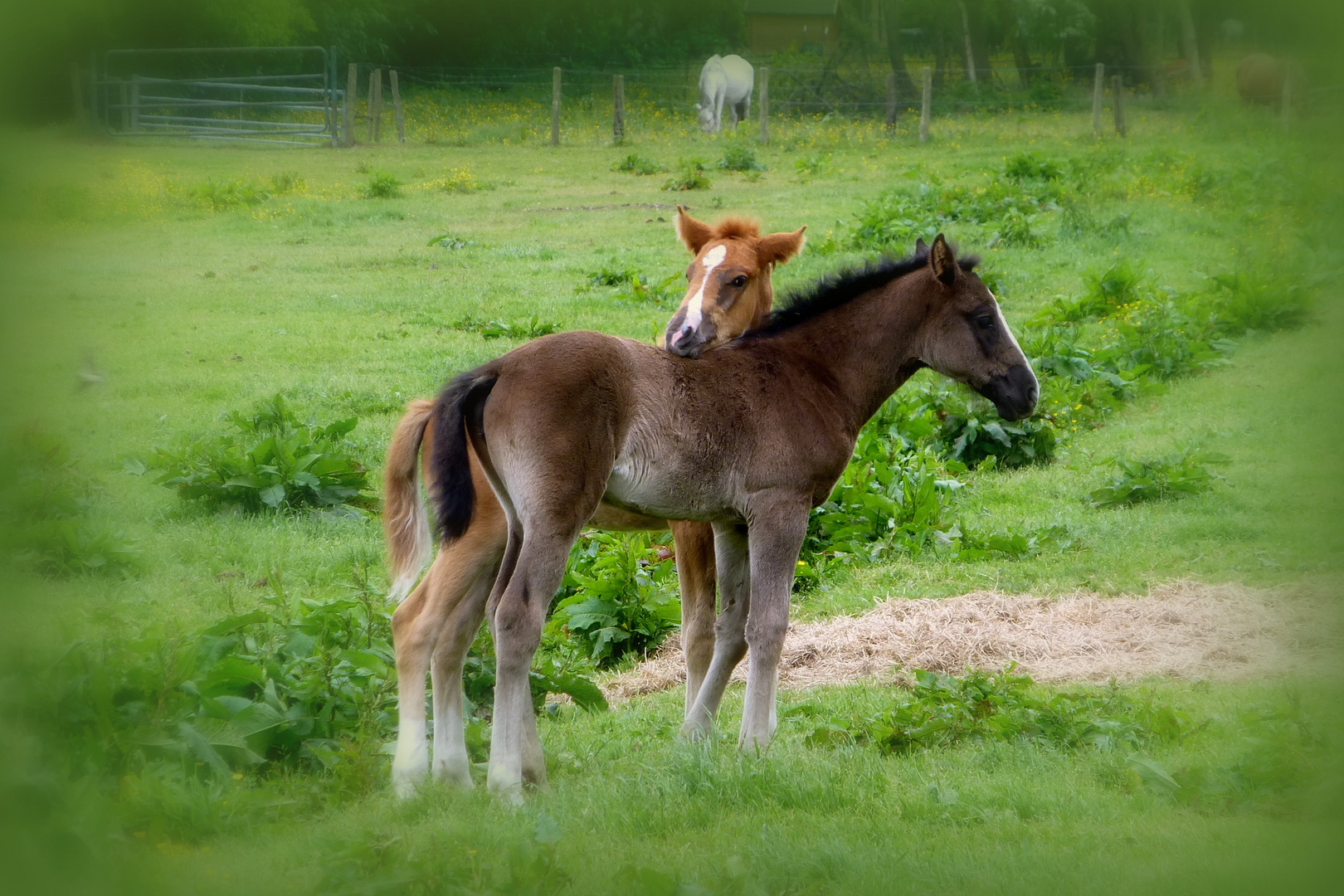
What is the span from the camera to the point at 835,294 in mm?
4957

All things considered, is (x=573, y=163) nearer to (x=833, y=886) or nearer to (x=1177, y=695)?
(x=1177, y=695)

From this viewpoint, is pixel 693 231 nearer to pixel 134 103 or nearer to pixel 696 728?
pixel 696 728

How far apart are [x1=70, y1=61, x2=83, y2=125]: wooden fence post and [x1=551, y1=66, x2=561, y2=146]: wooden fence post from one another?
2.42ft

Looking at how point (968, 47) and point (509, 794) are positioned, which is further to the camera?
point (509, 794)

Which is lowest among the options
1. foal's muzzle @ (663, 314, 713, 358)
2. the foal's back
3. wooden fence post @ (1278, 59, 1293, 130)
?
the foal's back

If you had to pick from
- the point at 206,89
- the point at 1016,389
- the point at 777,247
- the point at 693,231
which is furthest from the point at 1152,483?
the point at 206,89

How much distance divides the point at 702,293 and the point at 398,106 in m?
3.21

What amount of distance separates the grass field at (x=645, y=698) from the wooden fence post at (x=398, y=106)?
8.6 inches

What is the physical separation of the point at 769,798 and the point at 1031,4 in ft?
8.70

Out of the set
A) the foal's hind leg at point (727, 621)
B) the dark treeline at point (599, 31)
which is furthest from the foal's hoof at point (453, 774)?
the dark treeline at point (599, 31)

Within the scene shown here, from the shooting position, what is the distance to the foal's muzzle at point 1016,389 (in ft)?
15.3

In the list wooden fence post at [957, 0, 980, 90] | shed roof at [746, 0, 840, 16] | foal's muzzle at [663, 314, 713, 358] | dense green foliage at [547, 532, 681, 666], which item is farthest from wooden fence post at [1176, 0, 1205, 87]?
dense green foliage at [547, 532, 681, 666]

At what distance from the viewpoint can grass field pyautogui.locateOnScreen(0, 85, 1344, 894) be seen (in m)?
2.08

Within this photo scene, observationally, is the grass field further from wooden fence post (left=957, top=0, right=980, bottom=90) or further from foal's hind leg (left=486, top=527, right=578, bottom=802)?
wooden fence post (left=957, top=0, right=980, bottom=90)
